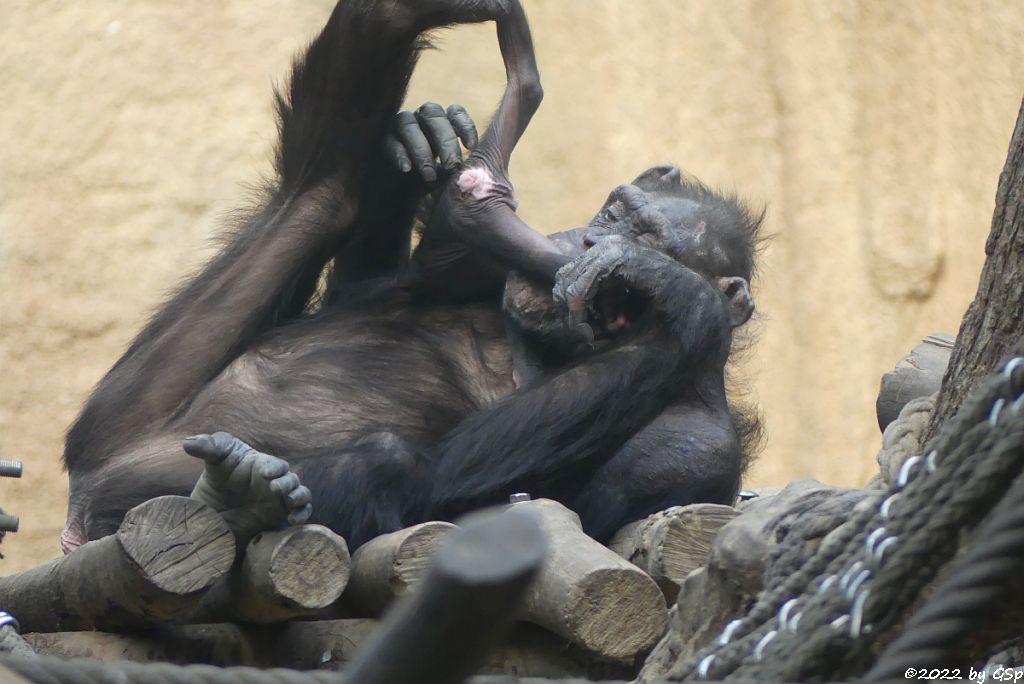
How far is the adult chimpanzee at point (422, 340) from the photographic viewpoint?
2629 millimetres

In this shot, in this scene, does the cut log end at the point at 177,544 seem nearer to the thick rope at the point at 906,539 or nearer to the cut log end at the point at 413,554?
the cut log end at the point at 413,554

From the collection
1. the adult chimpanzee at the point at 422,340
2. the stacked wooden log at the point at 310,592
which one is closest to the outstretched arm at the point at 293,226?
the adult chimpanzee at the point at 422,340

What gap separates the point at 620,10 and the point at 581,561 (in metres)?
3.82

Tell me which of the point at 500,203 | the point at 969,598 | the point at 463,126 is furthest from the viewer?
the point at 463,126

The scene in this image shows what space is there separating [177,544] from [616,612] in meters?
0.66

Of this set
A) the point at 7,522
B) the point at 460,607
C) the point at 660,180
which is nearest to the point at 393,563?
the point at 7,522

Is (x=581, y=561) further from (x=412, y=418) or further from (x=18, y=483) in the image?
(x=18, y=483)

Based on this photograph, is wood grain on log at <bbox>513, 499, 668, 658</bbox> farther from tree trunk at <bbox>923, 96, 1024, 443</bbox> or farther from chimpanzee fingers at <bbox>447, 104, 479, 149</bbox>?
chimpanzee fingers at <bbox>447, 104, 479, 149</bbox>

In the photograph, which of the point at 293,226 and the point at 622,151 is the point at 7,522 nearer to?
the point at 293,226

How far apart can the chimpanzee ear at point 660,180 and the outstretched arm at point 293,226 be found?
0.53 meters

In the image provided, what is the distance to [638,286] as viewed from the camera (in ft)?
8.86

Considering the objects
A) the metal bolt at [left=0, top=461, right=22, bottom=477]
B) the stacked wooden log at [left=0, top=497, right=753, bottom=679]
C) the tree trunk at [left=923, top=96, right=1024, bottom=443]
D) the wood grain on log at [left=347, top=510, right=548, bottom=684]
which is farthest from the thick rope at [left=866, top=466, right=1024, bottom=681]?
the metal bolt at [left=0, top=461, right=22, bottom=477]

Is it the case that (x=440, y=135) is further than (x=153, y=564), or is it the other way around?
(x=440, y=135)

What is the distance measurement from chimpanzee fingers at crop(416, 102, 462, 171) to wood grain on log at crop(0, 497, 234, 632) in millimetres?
1070
